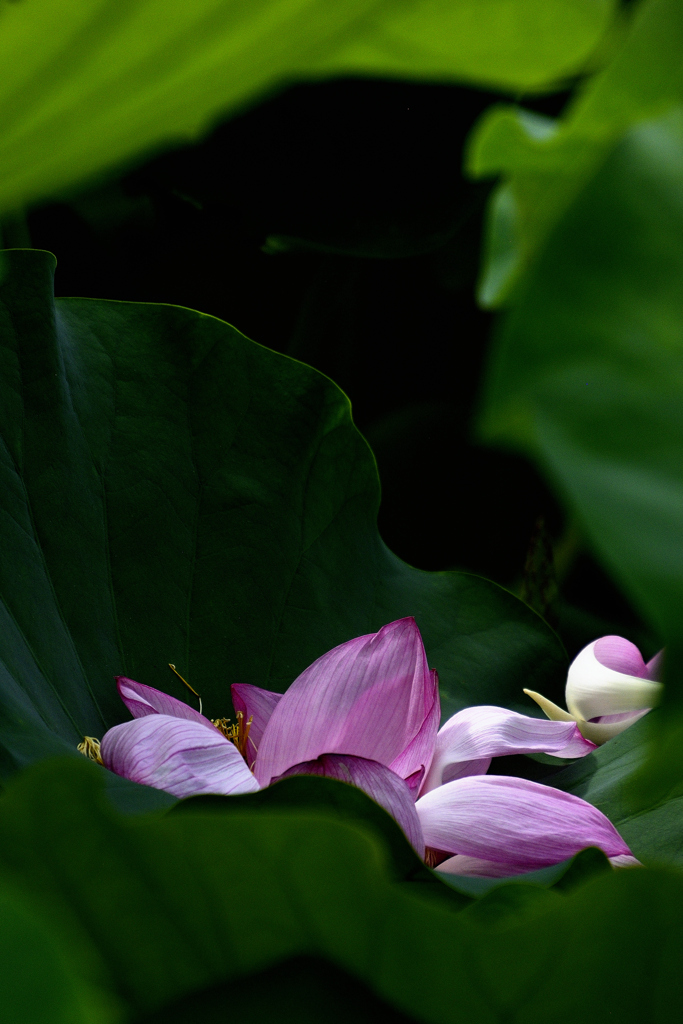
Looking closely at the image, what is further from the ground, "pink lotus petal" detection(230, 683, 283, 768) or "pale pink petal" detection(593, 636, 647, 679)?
"pink lotus petal" detection(230, 683, 283, 768)

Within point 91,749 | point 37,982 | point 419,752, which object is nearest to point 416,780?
point 419,752

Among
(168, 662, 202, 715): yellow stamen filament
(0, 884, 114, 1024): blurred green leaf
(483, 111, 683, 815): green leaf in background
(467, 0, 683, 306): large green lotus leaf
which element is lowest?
(168, 662, 202, 715): yellow stamen filament

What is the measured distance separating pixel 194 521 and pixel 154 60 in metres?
0.37

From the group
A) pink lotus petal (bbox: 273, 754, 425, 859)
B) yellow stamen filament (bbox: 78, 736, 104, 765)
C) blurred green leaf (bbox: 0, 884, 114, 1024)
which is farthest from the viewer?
yellow stamen filament (bbox: 78, 736, 104, 765)

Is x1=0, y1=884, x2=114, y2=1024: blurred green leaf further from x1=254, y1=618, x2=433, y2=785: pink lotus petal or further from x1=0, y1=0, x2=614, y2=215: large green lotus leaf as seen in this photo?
x1=254, y1=618, x2=433, y2=785: pink lotus petal

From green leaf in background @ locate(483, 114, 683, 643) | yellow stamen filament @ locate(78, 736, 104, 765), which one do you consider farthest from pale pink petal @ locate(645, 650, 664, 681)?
green leaf in background @ locate(483, 114, 683, 643)

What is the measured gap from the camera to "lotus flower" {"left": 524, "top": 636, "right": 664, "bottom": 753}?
1.35 ft

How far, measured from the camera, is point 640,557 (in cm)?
8

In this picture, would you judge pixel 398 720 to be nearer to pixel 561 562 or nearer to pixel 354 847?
pixel 354 847

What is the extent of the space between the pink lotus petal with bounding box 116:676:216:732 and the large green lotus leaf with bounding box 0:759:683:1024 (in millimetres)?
205

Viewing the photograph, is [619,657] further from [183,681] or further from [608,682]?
[183,681]

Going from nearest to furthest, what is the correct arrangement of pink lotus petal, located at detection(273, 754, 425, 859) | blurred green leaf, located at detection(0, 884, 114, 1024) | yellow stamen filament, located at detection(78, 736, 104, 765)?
blurred green leaf, located at detection(0, 884, 114, 1024) → pink lotus petal, located at detection(273, 754, 425, 859) → yellow stamen filament, located at detection(78, 736, 104, 765)

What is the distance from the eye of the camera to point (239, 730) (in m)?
0.39

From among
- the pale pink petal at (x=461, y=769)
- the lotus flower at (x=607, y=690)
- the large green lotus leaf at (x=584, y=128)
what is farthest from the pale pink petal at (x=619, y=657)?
the large green lotus leaf at (x=584, y=128)
